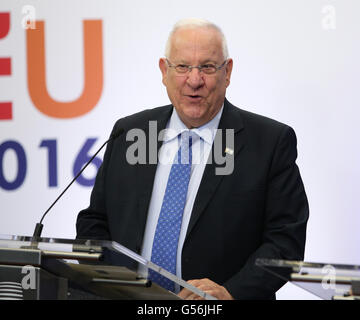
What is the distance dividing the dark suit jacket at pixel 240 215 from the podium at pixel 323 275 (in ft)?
2.95

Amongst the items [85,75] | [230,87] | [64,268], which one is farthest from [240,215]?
[85,75]

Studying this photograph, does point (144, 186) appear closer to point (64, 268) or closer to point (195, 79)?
point (195, 79)

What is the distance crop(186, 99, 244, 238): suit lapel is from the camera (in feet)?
10.8

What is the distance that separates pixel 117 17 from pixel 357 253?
1921mm

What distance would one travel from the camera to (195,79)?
336 centimetres

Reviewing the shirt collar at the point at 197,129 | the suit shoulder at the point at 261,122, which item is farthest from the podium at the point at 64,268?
the suit shoulder at the point at 261,122

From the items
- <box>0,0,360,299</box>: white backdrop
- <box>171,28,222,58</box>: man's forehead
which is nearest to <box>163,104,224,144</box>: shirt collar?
<box>171,28,222,58</box>: man's forehead

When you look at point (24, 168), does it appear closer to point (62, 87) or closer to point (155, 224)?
point (62, 87)

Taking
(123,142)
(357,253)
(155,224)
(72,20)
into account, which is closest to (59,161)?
(72,20)

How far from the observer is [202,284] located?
3.00 m

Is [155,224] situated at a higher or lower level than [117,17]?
lower

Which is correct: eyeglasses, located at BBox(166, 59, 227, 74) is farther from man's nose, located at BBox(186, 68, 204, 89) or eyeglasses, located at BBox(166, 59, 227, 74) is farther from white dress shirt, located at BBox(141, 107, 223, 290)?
white dress shirt, located at BBox(141, 107, 223, 290)

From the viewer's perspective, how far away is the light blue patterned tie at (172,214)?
3254mm

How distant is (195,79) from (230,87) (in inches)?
45.3
